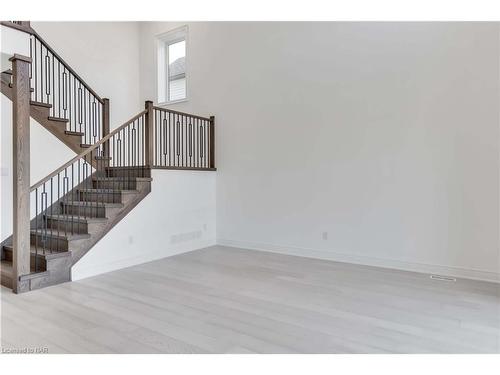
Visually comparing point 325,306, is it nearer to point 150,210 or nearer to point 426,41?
point 150,210

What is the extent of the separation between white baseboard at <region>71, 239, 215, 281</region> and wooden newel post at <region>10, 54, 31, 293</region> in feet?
1.85

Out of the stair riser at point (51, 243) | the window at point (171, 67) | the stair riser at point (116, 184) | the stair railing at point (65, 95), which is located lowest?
the stair riser at point (51, 243)

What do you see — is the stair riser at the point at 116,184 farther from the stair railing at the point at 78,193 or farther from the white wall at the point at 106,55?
the white wall at the point at 106,55

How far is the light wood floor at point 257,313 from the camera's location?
2283mm

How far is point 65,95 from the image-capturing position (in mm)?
5734

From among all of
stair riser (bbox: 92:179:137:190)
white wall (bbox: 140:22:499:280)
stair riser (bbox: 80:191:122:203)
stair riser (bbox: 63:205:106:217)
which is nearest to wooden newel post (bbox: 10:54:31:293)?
stair riser (bbox: 63:205:106:217)

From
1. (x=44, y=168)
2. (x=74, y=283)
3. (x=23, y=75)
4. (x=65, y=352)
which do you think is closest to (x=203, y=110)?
(x=44, y=168)

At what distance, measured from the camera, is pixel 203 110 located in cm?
616

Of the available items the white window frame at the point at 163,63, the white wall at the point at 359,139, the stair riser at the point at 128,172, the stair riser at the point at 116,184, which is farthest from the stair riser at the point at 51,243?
the white window frame at the point at 163,63

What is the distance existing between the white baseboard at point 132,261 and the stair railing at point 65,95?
98.2 inches

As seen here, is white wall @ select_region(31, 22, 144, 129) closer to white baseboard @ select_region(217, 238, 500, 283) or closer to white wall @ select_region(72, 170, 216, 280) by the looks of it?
white wall @ select_region(72, 170, 216, 280)

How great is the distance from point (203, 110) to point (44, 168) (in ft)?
9.00

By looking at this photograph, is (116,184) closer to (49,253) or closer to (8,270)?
(49,253)
